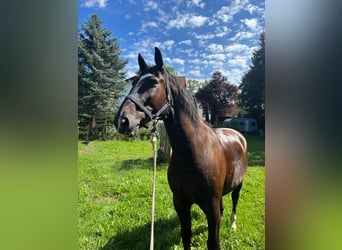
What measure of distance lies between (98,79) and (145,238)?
109 centimetres

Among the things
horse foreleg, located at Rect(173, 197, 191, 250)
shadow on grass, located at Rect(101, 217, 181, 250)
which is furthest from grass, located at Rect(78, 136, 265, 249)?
horse foreleg, located at Rect(173, 197, 191, 250)

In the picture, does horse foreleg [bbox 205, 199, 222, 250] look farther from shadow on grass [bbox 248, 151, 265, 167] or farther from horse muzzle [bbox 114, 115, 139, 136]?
horse muzzle [bbox 114, 115, 139, 136]

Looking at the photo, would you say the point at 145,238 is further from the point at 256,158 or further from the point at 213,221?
the point at 256,158

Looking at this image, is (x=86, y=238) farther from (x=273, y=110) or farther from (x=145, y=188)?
(x=273, y=110)

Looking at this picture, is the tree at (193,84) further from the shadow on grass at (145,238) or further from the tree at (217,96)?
the shadow on grass at (145,238)

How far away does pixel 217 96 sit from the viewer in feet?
4.58

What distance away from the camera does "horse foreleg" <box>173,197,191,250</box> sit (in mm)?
1198

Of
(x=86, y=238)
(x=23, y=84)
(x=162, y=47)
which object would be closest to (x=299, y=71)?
(x=162, y=47)

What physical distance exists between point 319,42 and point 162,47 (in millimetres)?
919

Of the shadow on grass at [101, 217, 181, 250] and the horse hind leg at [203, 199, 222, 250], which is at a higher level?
the horse hind leg at [203, 199, 222, 250]

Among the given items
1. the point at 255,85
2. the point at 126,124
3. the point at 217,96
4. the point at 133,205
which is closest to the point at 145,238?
the point at 133,205

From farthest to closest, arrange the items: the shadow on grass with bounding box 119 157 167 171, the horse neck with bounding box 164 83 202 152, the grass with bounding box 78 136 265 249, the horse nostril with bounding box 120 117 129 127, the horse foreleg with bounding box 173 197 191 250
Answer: the shadow on grass with bounding box 119 157 167 171 < the grass with bounding box 78 136 265 249 < the horse foreleg with bounding box 173 197 191 250 < the horse neck with bounding box 164 83 202 152 < the horse nostril with bounding box 120 117 129 127

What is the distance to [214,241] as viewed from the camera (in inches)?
45.3

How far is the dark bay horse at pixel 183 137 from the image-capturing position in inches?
38.6
